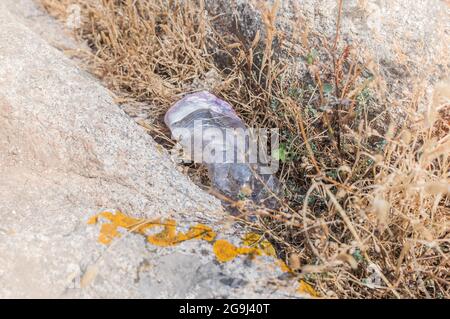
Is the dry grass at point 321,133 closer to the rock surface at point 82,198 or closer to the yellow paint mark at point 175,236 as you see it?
the yellow paint mark at point 175,236

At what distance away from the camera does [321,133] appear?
188cm

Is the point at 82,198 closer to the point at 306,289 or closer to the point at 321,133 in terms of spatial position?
the point at 306,289

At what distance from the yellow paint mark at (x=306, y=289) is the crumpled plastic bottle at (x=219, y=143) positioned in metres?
0.43

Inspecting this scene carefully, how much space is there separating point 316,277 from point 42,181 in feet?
3.12

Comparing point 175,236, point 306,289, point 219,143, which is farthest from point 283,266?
point 219,143

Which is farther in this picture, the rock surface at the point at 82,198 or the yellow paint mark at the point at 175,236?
the yellow paint mark at the point at 175,236

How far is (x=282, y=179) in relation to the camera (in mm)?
1935

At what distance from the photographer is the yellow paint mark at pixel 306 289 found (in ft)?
4.87

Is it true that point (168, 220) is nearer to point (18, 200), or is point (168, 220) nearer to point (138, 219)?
point (138, 219)

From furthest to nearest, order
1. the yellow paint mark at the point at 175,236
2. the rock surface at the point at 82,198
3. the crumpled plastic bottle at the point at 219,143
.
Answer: the crumpled plastic bottle at the point at 219,143 < the yellow paint mark at the point at 175,236 < the rock surface at the point at 82,198

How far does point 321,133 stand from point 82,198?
883 mm

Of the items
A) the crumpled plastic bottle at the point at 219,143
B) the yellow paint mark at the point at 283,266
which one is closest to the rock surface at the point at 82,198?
the yellow paint mark at the point at 283,266
